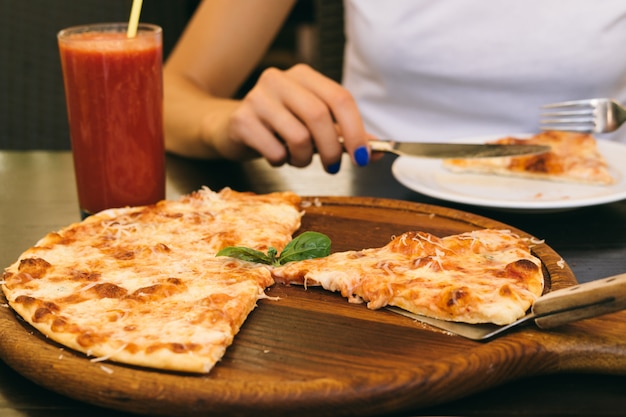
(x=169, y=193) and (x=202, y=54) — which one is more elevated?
(x=202, y=54)

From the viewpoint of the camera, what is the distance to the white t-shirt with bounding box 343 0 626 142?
85.5 inches

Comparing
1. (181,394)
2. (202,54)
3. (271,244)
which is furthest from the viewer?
(202,54)

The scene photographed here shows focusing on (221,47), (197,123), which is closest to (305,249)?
(197,123)

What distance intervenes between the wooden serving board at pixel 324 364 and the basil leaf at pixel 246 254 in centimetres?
9

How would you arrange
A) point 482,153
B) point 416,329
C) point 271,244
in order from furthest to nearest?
point 482,153 < point 271,244 < point 416,329

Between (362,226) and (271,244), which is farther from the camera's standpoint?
(362,226)

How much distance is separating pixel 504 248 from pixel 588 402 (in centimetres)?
36

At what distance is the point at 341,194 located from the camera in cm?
172

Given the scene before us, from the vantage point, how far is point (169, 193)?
1.76 m

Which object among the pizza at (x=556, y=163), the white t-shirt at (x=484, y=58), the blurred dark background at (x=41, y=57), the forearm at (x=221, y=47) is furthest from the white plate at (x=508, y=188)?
the blurred dark background at (x=41, y=57)

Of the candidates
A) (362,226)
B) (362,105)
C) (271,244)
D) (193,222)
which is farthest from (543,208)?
(362,105)

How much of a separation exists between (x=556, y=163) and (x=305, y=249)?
0.80 meters

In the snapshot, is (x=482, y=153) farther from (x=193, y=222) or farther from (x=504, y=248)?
(x=193, y=222)

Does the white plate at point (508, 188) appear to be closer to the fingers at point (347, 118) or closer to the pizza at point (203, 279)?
the fingers at point (347, 118)
